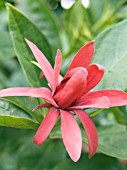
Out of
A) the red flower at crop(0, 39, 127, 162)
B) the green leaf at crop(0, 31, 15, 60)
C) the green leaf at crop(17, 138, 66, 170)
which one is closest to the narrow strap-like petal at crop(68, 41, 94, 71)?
the red flower at crop(0, 39, 127, 162)

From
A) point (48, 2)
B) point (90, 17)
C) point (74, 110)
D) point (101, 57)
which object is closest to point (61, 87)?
point (74, 110)

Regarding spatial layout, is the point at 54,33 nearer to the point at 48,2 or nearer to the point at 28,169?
the point at 48,2

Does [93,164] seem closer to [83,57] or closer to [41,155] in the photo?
[41,155]

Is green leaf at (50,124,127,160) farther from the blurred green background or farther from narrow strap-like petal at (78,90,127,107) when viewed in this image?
narrow strap-like petal at (78,90,127,107)

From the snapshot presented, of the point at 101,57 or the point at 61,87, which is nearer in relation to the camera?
the point at 61,87

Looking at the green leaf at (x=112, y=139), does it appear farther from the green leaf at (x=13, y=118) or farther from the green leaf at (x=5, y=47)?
the green leaf at (x=5, y=47)
